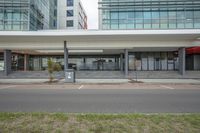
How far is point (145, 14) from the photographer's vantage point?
3425 centimetres

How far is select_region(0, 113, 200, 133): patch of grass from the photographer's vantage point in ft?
16.2

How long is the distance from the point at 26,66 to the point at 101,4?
60.6 feet

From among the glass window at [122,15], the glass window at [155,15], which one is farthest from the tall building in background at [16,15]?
the glass window at [155,15]

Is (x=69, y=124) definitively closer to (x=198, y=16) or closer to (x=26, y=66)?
(x=26, y=66)

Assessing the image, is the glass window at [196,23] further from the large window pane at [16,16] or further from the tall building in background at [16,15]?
the large window pane at [16,16]

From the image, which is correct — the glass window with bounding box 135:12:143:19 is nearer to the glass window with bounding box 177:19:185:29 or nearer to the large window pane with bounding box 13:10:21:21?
the glass window with bounding box 177:19:185:29

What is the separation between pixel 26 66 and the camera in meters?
36.1

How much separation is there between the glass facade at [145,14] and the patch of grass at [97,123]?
1149 inches

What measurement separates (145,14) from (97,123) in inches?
1258

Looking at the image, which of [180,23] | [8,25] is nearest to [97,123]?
[180,23]

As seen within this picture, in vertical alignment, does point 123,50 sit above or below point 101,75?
above

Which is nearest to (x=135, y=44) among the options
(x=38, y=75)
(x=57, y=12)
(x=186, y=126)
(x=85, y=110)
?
(x=38, y=75)

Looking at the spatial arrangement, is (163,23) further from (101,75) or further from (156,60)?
(101,75)

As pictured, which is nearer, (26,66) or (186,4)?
(186,4)
